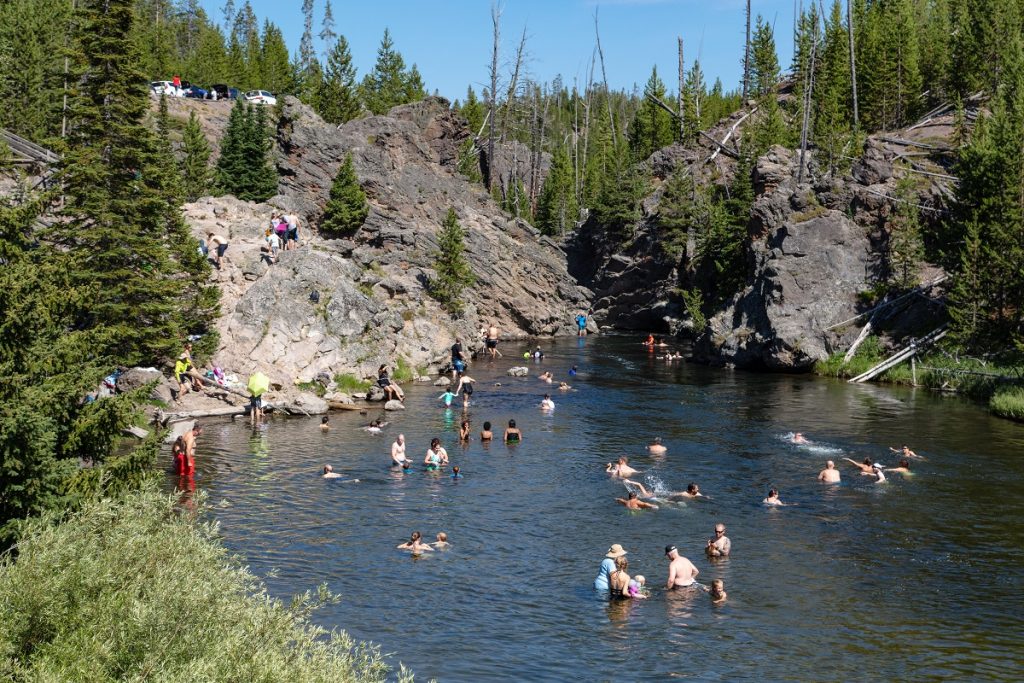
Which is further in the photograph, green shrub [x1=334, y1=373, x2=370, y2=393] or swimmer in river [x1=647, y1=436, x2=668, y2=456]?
green shrub [x1=334, y1=373, x2=370, y2=393]

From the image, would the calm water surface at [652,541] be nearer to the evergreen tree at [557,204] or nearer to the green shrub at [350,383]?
the green shrub at [350,383]

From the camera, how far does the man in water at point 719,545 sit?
88.0ft

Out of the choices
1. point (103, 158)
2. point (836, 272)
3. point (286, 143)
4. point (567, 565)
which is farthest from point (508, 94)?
point (567, 565)

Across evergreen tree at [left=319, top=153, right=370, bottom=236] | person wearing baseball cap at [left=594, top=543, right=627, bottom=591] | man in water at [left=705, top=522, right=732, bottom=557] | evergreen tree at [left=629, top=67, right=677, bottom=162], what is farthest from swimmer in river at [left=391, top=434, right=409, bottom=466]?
evergreen tree at [left=629, top=67, right=677, bottom=162]

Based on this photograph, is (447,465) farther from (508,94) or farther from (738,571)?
(508,94)

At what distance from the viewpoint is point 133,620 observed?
13031 millimetres

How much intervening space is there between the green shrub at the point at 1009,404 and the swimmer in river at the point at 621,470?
23876 mm

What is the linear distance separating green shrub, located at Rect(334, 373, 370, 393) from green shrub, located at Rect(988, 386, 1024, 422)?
3514cm

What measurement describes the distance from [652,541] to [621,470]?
7.47 meters

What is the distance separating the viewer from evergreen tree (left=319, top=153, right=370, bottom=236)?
7856cm

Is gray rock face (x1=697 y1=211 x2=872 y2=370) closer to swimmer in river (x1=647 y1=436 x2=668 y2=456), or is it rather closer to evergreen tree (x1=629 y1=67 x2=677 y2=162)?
swimmer in river (x1=647 y1=436 x2=668 y2=456)

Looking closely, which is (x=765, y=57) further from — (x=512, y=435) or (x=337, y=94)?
(x=512, y=435)

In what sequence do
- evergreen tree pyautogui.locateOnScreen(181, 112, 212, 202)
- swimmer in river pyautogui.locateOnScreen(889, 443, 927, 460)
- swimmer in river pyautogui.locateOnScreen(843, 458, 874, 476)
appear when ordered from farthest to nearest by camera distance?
evergreen tree pyautogui.locateOnScreen(181, 112, 212, 202) → swimmer in river pyautogui.locateOnScreen(889, 443, 927, 460) → swimmer in river pyautogui.locateOnScreen(843, 458, 874, 476)

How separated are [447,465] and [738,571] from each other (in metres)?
15.3
